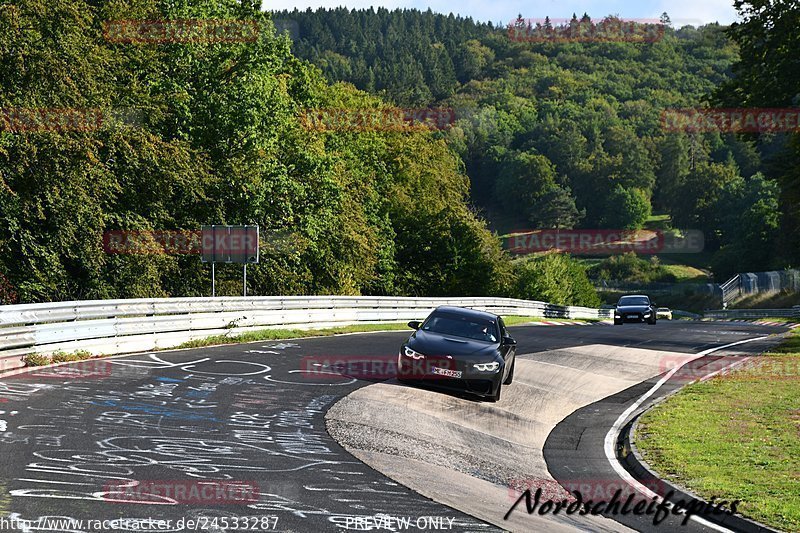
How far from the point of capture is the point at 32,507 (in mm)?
7652

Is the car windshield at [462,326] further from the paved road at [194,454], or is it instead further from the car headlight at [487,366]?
the paved road at [194,454]

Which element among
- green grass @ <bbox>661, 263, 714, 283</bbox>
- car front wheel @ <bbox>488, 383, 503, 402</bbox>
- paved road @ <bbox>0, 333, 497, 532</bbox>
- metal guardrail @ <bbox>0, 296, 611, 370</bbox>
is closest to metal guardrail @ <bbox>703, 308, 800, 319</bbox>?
metal guardrail @ <bbox>0, 296, 611, 370</bbox>

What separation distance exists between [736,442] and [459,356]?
4.81m

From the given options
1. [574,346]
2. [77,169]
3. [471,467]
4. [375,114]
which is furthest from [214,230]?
[375,114]

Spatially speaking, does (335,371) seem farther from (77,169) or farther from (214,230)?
(77,169)

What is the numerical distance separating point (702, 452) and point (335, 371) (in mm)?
7901

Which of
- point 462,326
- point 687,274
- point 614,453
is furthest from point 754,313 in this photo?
point 687,274

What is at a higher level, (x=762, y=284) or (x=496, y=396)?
(x=496, y=396)

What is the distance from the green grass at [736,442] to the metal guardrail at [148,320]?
34.8 ft

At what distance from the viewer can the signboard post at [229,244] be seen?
26.4 metres

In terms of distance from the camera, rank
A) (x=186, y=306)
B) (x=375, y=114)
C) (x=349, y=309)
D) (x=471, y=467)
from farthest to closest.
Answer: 1. (x=375, y=114)
2. (x=349, y=309)
3. (x=186, y=306)
4. (x=471, y=467)

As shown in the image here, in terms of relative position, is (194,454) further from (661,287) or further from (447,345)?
(661,287)

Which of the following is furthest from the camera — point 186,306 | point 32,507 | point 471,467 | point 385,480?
Answer: point 186,306

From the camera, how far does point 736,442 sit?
46.4 ft
